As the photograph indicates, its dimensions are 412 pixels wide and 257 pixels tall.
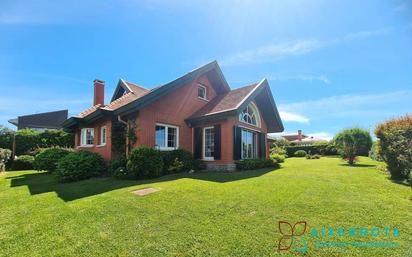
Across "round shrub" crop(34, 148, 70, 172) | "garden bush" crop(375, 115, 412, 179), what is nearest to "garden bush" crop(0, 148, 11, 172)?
"round shrub" crop(34, 148, 70, 172)

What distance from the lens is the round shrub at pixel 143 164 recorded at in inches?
354

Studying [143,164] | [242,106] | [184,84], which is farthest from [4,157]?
[242,106]

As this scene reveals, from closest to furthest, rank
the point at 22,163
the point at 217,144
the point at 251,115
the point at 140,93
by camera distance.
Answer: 1. the point at 217,144
2. the point at 251,115
3. the point at 140,93
4. the point at 22,163

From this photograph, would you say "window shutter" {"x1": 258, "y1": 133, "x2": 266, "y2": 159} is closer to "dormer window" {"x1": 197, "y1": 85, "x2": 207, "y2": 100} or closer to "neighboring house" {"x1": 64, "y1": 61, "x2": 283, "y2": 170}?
"neighboring house" {"x1": 64, "y1": 61, "x2": 283, "y2": 170}

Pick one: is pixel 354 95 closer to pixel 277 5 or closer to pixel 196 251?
pixel 277 5

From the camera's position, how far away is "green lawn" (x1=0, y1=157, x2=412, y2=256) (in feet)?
11.0

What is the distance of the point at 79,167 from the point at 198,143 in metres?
6.28

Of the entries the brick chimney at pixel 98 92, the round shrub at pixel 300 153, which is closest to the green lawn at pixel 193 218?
the brick chimney at pixel 98 92

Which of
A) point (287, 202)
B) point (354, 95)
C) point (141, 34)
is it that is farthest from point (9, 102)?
point (354, 95)

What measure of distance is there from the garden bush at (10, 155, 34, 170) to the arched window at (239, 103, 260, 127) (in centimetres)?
1699

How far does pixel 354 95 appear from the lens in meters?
18.7

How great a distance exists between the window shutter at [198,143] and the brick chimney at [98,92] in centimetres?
916

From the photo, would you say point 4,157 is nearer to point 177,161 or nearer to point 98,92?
point 98,92

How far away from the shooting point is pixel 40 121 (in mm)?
36250
